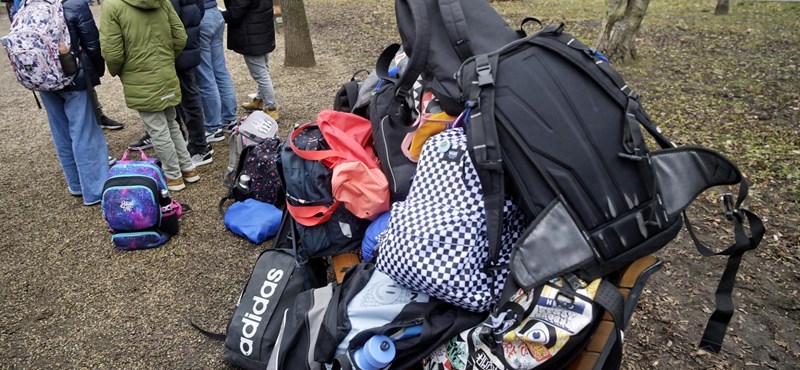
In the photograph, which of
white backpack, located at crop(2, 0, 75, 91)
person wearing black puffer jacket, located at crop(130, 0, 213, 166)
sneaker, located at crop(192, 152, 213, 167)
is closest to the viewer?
white backpack, located at crop(2, 0, 75, 91)

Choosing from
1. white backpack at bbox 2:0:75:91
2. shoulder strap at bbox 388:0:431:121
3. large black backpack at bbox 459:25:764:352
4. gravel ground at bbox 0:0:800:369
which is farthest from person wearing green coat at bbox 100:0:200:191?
large black backpack at bbox 459:25:764:352

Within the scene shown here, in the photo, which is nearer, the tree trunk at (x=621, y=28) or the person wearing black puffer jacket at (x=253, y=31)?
the person wearing black puffer jacket at (x=253, y=31)

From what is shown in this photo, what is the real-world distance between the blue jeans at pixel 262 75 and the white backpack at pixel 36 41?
2042mm

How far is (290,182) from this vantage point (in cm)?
296

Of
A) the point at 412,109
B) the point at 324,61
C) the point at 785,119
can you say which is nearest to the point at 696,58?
the point at 785,119

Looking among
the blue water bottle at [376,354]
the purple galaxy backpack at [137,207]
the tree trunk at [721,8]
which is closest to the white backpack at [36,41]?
the purple galaxy backpack at [137,207]

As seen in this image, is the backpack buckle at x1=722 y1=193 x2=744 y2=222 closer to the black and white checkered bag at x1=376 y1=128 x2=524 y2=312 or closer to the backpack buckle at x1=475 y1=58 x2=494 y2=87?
the black and white checkered bag at x1=376 y1=128 x2=524 y2=312

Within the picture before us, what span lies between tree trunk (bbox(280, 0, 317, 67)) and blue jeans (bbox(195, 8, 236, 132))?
2.06 meters

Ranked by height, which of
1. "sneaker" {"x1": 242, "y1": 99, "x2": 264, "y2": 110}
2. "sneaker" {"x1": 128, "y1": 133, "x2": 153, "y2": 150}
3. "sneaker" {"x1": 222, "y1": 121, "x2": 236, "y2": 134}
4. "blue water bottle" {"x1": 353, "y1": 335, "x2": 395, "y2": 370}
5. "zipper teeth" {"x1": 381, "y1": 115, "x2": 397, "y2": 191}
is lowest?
"sneaker" {"x1": 242, "y1": 99, "x2": 264, "y2": 110}

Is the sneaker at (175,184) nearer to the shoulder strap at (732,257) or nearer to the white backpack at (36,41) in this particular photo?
the white backpack at (36,41)

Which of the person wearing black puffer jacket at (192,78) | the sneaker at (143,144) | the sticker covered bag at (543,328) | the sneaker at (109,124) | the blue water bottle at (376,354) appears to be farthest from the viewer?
the sneaker at (109,124)

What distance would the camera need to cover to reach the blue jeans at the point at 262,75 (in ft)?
18.2

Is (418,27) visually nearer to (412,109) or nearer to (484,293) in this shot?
(412,109)

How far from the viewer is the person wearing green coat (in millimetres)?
3748
